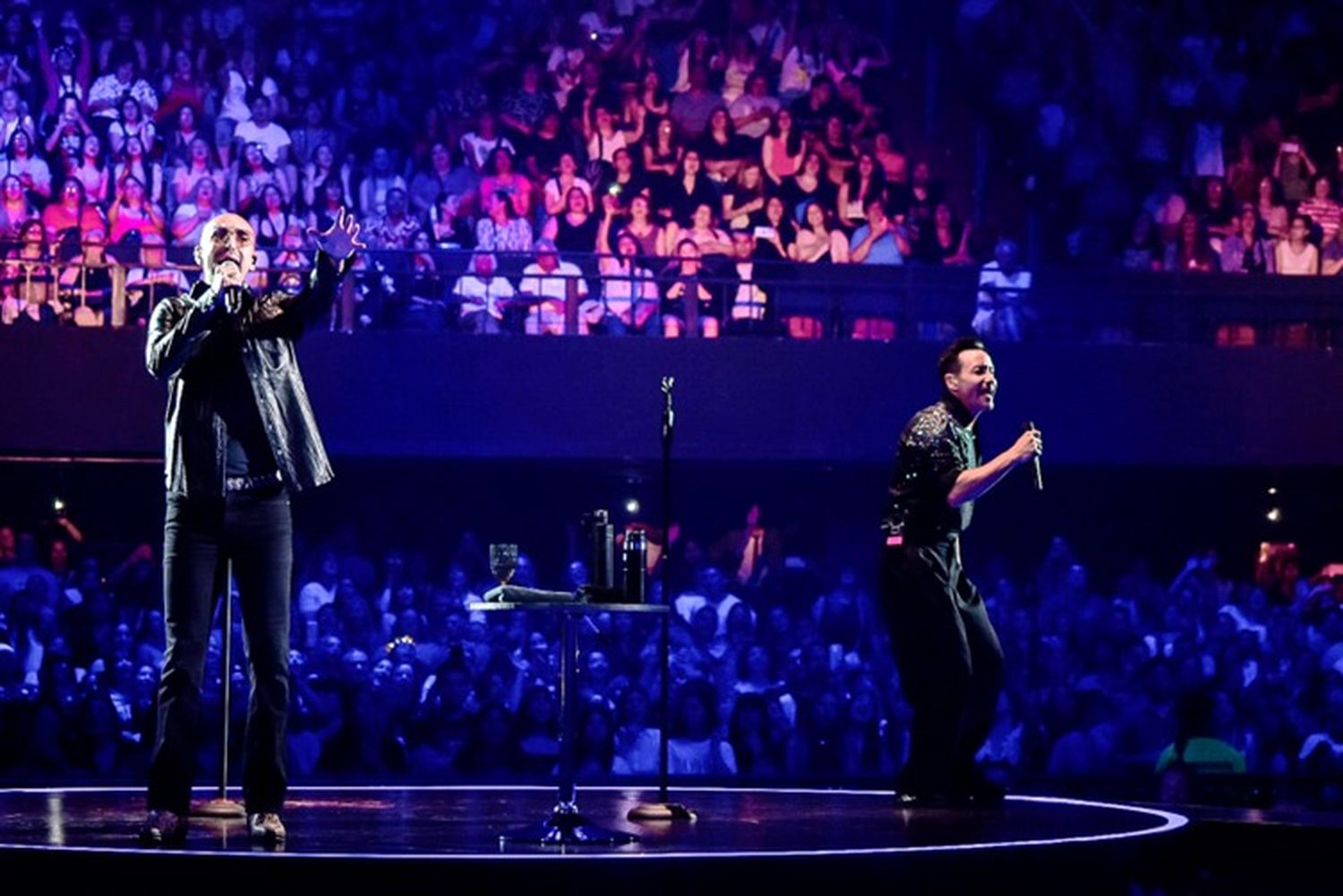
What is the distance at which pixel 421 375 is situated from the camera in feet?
39.7

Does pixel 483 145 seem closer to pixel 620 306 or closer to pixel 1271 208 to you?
pixel 620 306

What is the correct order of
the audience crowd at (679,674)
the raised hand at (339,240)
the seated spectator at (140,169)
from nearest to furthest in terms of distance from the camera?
the raised hand at (339,240) < the audience crowd at (679,674) < the seated spectator at (140,169)

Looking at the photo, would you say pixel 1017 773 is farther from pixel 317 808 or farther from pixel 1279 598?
pixel 317 808

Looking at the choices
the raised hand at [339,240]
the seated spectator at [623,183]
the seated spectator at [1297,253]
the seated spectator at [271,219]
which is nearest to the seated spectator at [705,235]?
the seated spectator at [623,183]

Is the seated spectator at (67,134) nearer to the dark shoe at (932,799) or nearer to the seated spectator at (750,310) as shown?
the seated spectator at (750,310)

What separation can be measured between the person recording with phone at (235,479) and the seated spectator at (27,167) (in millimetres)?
7228

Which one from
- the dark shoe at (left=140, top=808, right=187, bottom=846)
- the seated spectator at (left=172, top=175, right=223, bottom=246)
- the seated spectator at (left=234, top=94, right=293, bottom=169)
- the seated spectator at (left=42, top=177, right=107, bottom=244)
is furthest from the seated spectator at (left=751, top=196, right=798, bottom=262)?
the dark shoe at (left=140, top=808, right=187, bottom=846)

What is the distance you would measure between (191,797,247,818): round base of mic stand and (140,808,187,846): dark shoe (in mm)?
767

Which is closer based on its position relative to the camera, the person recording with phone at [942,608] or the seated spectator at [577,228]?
the person recording with phone at [942,608]

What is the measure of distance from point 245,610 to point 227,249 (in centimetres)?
89

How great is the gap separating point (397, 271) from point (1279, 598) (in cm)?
551

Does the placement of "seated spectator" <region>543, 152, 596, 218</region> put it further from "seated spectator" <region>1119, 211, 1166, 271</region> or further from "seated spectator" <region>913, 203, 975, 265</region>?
"seated spectator" <region>1119, 211, 1166, 271</region>

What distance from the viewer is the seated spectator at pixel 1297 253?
504 inches

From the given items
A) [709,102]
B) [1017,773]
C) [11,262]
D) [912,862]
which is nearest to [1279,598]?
[1017,773]
